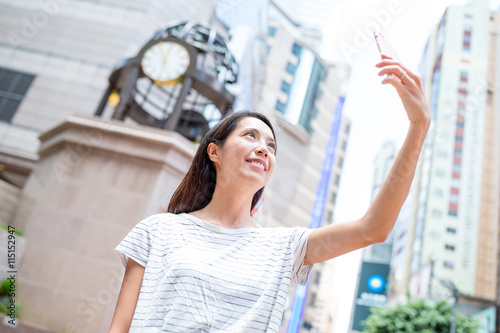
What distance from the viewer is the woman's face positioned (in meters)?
1.33

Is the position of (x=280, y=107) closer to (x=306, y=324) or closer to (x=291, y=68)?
(x=291, y=68)

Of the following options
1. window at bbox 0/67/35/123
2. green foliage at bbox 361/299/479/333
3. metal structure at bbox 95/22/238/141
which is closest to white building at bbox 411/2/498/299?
green foliage at bbox 361/299/479/333

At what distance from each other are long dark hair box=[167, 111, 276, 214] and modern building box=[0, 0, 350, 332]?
11.1ft

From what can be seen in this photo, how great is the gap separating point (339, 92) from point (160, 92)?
39.7m

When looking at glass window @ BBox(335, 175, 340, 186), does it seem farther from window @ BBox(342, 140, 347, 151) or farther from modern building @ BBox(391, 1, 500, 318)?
modern building @ BBox(391, 1, 500, 318)

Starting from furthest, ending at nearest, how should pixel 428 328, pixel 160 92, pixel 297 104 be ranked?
pixel 297 104 < pixel 428 328 < pixel 160 92

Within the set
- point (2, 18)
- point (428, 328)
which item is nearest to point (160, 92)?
point (2, 18)

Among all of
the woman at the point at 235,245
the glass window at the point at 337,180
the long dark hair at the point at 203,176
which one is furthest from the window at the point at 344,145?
the woman at the point at 235,245

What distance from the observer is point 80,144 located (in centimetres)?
552

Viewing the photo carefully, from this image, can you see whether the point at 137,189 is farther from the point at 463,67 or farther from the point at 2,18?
the point at 463,67

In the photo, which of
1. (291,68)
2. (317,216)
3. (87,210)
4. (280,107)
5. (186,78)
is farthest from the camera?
(291,68)

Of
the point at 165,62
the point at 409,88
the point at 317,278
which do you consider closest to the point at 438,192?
the point at 317,278

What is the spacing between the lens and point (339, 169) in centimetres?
5688

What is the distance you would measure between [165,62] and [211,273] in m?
5.84
